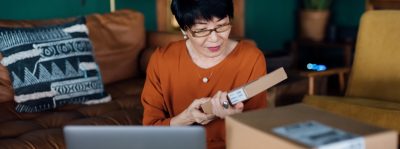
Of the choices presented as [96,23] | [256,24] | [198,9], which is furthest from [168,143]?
[256,24]

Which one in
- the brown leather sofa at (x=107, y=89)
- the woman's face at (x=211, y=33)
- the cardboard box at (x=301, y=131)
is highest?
the woman's face at (x=211, y=33)

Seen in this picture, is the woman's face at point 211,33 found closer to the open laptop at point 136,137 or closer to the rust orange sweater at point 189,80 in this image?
the rust orange sweater at point 189,80

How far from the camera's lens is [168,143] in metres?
0.94

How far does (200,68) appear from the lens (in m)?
1.58

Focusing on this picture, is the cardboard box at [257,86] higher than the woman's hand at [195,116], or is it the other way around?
the cardboard box at [257,86]

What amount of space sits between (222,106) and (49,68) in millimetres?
1334

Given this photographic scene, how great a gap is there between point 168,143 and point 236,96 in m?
0.20

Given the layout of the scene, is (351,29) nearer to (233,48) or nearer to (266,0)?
(266,0)

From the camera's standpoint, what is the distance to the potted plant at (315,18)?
4.29 meters

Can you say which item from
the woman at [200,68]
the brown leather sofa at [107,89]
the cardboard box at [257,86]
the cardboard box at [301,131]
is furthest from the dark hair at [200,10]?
the brown leather sofa at [107,89]

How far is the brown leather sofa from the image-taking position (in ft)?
6.63

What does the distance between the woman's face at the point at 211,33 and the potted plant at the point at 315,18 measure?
297 centimetres

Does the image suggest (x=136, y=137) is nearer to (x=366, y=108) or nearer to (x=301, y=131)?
(x=301, y=131)

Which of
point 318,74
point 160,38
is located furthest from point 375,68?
point 160,38
